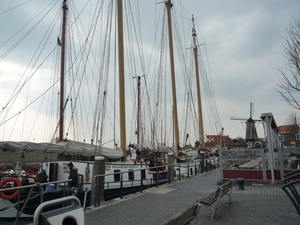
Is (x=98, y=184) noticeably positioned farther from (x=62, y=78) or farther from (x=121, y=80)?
(x=62, y=78)

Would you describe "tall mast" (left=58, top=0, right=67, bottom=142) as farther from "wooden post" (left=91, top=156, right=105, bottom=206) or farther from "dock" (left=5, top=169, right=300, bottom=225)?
"dock" (left=5, top=169, right=300, bottom=225)

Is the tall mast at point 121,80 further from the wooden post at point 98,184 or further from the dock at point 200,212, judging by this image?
the dock at point 200,212

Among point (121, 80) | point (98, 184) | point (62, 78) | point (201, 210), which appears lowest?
point (201, 210)

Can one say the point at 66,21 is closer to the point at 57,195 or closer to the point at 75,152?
the point at 75,152

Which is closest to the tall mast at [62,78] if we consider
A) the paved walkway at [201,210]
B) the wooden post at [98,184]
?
the wooden post at [98,184]

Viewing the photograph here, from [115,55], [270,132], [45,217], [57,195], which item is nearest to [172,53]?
[115,55]

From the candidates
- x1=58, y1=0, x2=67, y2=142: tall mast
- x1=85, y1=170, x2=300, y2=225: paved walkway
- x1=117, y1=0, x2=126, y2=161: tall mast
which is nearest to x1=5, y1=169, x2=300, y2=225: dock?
x1=85, y1=170, x2=300, y2=225: paved walkway

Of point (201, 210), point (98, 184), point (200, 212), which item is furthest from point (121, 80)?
point (200, 212)

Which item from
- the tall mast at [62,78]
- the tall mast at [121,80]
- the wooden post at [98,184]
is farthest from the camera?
the tall mast at [62,78]

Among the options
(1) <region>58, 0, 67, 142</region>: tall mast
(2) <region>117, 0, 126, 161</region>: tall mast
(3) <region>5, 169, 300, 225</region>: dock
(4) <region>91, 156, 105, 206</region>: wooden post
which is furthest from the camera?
(1) <region>58, 0, 67, 142</region>: tall mast

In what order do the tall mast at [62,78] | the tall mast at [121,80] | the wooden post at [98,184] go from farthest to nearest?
the tall mast at [62,78] → the tall mast at [121,80] → the wooden post at [98,184]

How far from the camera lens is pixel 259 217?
21.0ft

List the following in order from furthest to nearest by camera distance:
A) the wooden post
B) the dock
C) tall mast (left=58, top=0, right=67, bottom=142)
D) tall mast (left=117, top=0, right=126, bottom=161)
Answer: tall mast (left=58, top=0, right=67, bottom=142) → tall mast (left=117, top=0, right=126, bottom=161) → the wooden post → the dock

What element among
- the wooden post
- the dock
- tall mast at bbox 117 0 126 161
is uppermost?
tall mast at bbox 117 0 126 161
